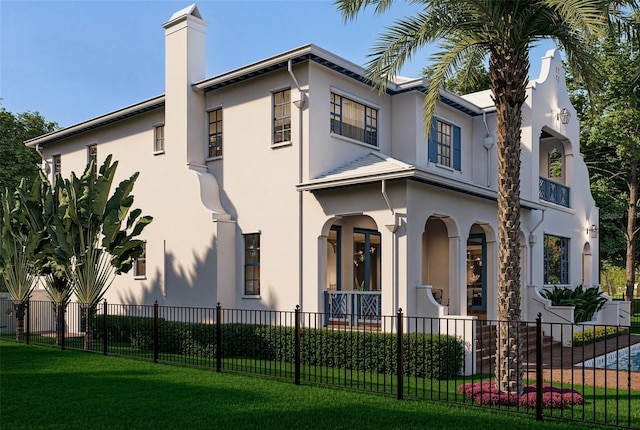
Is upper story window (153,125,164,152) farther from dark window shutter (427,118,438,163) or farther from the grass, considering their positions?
the grass

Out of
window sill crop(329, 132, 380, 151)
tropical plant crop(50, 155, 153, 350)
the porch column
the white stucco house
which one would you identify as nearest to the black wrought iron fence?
the porch column

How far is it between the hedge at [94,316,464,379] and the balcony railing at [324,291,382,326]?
46.4 inches

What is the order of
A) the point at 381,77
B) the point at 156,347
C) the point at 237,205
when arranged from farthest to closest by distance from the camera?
the point at 237,205
the point at 156,347
the point at 381,77

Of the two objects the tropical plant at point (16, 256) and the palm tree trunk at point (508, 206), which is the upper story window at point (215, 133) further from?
the palm tree trunk at point (508, 206)

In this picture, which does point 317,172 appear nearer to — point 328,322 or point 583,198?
point 328,322

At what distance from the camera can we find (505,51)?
10812mm

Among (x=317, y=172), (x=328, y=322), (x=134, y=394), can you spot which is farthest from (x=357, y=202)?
(x=134, y=394)

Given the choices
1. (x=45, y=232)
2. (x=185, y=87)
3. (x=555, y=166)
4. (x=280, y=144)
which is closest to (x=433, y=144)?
(x=280, y=144)

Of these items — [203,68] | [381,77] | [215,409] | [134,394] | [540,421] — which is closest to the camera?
[540,421]

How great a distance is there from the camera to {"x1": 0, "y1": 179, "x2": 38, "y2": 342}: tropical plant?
18891 mm

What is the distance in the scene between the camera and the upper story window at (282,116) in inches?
650

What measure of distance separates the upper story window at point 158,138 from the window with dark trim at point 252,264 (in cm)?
506

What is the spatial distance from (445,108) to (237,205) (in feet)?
24.5

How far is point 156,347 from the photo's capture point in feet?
46.5
